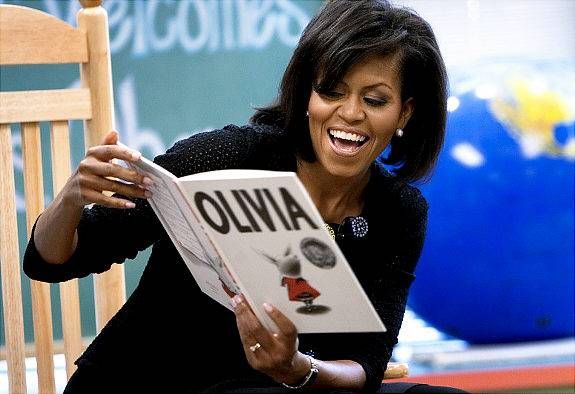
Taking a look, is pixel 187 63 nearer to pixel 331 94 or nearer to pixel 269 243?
pixel 331 94

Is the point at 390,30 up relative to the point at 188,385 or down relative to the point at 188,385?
up

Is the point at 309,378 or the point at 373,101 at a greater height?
the point at 373,101

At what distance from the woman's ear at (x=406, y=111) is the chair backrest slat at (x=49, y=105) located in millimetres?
405

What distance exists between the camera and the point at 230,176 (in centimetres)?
89

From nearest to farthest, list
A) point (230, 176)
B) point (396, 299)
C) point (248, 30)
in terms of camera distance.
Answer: point (230, 176)
point (396, 299)
point (248, 30)

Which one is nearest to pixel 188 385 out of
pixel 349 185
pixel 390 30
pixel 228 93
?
pixel 349 185

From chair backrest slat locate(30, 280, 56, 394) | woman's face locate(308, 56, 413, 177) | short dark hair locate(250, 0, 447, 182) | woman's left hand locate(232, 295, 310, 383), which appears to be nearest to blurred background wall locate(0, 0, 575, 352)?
short dark hair locate(250, 0, 447, 182)

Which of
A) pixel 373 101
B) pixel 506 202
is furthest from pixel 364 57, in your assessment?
pixel 506 202

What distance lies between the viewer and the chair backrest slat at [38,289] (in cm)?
137

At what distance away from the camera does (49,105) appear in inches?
54.2

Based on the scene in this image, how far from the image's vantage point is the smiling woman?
118 cm

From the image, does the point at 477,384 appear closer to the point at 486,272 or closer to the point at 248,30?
the point at 486,272

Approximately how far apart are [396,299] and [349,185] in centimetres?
15

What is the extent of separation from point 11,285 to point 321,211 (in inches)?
16.0
